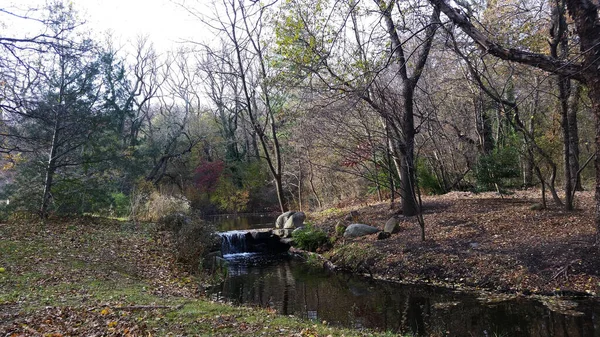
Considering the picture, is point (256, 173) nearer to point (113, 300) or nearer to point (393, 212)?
point (393, 212)

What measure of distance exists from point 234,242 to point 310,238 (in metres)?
3.45

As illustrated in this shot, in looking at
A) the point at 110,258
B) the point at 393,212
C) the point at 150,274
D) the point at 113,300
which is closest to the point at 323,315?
the point at 113,300

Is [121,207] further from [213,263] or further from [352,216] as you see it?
[352,216]

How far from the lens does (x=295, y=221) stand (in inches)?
672

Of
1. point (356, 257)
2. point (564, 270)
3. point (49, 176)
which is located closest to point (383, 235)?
point (356, 257)

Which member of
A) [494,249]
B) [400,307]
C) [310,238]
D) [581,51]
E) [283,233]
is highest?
[581,51]

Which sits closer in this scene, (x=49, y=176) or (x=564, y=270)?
(x=564, y=270)

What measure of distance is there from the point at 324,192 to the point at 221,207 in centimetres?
1143

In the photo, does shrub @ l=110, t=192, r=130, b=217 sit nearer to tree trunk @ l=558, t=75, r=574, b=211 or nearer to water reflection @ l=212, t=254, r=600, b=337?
water reflection @ l=212, t=254, r=600, b=337

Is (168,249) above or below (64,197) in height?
below

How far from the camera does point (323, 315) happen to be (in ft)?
25.6

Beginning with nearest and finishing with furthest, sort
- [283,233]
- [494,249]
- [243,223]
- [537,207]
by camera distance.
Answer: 1. [494,249]
2. [537,207]
3. [283,233]
4. [243,223]

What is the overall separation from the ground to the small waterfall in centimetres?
452

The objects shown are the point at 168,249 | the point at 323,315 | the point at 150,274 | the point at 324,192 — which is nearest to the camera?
the point at 323,315
